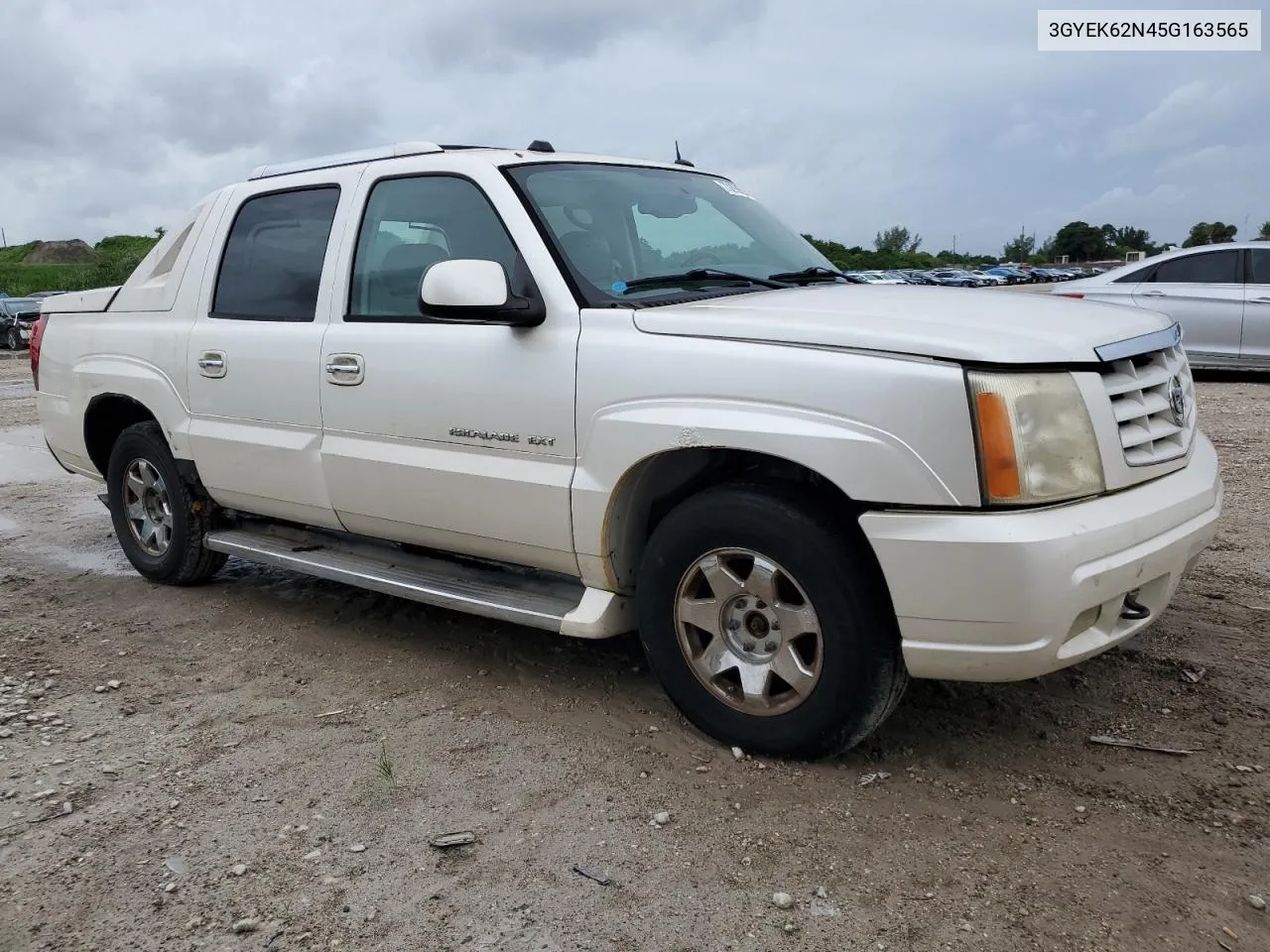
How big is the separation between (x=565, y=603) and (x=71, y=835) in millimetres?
1588

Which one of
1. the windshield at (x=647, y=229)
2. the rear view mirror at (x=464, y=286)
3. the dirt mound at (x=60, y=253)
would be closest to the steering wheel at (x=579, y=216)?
the windshield at (x=647, y=229)

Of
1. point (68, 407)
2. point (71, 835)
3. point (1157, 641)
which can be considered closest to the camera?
point (71, 835)

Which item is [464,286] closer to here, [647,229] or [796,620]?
[647,229]

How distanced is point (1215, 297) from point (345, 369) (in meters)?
9.77

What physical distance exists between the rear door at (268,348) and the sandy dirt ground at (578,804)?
0.71 metres

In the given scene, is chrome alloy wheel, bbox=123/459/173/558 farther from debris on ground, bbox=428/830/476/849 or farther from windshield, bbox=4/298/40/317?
windshield, bbox=4/298/40/317

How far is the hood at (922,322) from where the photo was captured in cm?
288

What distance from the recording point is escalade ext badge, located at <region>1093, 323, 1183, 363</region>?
2990 mm

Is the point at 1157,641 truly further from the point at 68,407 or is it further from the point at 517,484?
the point at 68,407

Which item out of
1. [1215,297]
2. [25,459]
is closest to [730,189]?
[25,459]

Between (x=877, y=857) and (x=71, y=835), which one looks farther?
(x=71, y=835)

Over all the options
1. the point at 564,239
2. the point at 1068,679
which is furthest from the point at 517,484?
the point at 1068,679

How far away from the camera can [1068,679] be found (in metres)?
3.88

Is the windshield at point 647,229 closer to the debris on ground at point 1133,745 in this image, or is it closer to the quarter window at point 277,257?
the quarter window at point 277,257
